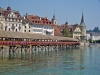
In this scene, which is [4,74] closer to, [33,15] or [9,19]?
[9,19]

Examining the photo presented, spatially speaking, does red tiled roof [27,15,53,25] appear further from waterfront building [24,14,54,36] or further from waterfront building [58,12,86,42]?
waterfront building [58,12,86,42]

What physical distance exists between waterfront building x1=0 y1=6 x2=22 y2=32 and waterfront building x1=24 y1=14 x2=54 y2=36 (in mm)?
9994

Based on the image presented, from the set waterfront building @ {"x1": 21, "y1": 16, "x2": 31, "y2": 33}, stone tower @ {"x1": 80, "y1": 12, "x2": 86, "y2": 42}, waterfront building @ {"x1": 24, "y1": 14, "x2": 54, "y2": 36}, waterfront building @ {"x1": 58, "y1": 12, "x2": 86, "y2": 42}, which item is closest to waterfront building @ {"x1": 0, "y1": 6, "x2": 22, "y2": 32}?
waterfront building @ {"x1": 21, "y1": 16, "x2": 31, "y2": 33}

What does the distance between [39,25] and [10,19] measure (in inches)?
853

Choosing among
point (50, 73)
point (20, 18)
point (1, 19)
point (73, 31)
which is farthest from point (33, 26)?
point (50, 73)

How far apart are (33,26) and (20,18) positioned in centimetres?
1258

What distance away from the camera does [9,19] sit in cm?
9300

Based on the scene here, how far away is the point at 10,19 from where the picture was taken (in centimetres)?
9331

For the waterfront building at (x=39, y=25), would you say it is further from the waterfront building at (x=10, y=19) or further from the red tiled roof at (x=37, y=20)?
the waterfront building at (x=10, y=19)

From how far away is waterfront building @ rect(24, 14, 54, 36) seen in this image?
356ft

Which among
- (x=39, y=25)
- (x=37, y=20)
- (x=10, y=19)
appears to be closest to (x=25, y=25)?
(x=37, y=20)

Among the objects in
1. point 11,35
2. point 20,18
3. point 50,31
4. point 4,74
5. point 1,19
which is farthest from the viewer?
point 50,31

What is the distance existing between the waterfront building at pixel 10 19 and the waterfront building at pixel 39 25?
9994mm

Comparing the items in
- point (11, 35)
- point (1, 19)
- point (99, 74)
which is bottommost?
point (99, 74)
